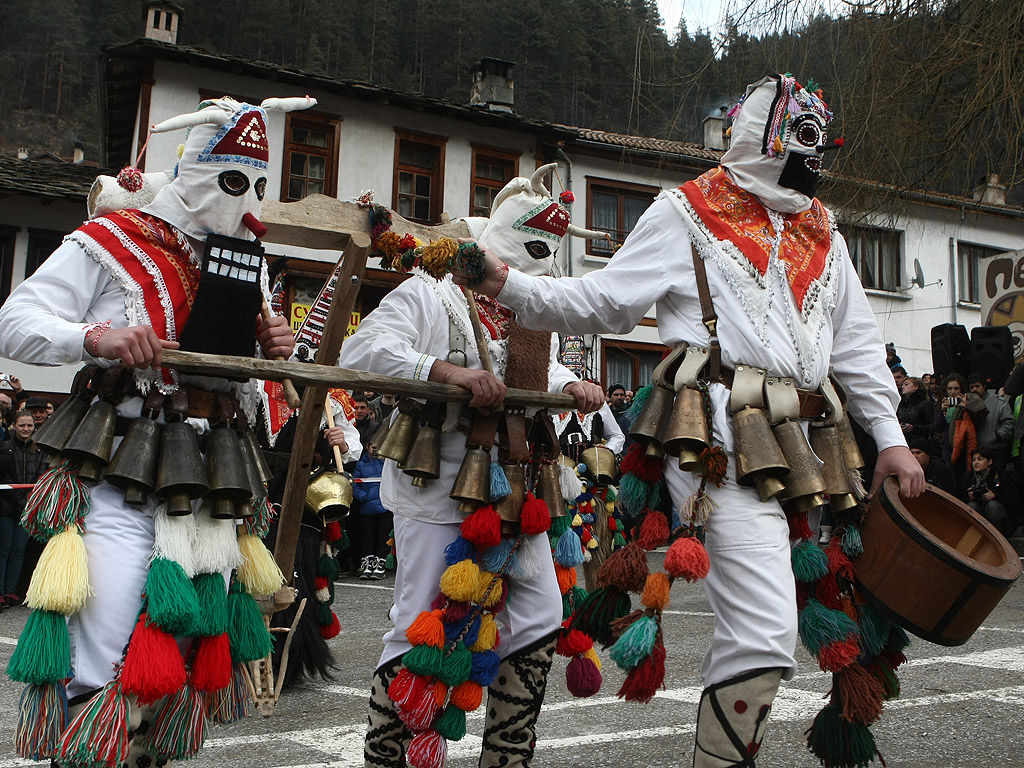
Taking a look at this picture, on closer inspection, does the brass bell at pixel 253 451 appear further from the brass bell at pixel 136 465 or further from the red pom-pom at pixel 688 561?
the red pom-pom at pixel 688 561

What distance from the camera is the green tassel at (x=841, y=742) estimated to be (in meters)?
3.12

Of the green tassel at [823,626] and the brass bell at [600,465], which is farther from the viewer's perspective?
the brass bell at [600,465]

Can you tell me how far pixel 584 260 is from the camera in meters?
20.5

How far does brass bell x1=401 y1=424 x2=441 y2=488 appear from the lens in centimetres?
344

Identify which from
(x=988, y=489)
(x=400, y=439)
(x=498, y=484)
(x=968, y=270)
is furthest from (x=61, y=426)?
(x=968, y=270)

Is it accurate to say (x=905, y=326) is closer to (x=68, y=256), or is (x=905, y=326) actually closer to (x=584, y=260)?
(x=584, y=260)

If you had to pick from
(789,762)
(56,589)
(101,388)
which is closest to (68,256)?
(101,388)

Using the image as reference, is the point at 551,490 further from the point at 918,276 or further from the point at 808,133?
the point at 918,276

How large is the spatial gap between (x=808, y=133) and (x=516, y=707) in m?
2.13

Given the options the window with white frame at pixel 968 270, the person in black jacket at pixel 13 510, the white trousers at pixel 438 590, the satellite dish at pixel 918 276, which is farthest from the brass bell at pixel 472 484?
the window with white frame at pixel 968 270

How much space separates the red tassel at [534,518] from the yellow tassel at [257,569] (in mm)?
841

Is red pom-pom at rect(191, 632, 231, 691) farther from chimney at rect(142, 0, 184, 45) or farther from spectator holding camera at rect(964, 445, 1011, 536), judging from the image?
chimney at rect(142, 0, 184, 45)

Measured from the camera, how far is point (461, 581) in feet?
10.8

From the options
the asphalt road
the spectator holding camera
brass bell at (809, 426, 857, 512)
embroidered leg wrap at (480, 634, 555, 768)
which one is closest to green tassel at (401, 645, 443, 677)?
embroidered leg wrap at (480, 634, 555, 768)
